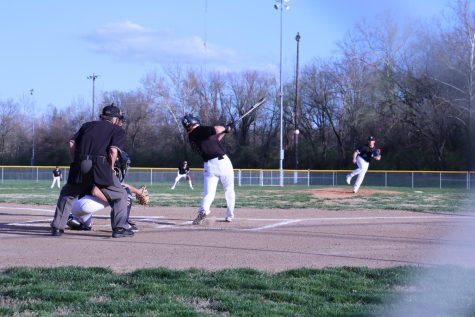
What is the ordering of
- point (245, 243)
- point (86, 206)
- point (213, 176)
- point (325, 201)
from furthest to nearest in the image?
point (325, 201) → point (213, 176) → point (86, 206) → point (245, 243)

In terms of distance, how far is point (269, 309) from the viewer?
15.7 feet

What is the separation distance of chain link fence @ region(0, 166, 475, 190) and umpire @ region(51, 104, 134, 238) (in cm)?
2936

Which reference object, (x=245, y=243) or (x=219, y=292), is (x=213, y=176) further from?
(x=219, y=292)

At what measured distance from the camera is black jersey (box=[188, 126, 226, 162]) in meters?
10.6

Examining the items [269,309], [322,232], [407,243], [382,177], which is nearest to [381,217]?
[322,232]

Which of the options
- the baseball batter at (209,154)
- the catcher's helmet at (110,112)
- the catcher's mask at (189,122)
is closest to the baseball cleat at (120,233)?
the catcher's helmet at (110,112)

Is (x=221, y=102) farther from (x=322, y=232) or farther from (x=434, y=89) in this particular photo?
(x=434, y=89)

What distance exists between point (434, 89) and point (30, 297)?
3.60 metres

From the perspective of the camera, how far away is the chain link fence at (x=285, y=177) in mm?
38125

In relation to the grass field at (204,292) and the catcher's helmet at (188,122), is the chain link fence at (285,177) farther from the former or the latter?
the grass field at (204,292)

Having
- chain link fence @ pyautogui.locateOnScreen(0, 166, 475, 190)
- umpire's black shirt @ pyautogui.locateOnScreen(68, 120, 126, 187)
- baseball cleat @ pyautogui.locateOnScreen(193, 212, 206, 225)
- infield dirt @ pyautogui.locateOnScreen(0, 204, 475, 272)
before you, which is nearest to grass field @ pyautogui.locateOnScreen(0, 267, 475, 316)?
infield dirt @ pyautogui.locateOnScreen(0, 204, 475, 272)

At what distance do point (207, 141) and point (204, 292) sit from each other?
5.45 meters

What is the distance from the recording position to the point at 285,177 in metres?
48.3

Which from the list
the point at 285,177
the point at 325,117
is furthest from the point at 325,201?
the point at 285,177
